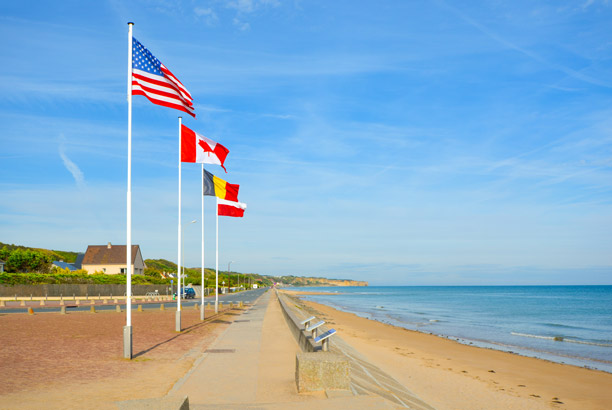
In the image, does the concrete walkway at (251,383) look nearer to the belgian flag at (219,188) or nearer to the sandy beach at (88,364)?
the sandy beach at (88,364)

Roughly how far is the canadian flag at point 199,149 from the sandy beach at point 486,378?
35.4 ft

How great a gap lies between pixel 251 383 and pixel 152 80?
9.08 metres

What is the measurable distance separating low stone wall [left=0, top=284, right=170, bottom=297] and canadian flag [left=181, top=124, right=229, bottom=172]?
48.2 m

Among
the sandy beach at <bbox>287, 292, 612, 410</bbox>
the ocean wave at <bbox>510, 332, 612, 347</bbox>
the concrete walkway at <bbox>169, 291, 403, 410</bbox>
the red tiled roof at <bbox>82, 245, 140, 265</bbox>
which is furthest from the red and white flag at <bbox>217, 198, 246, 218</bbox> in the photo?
the red tiled roof at <bbox>82, 245, 140, 265</bbox>

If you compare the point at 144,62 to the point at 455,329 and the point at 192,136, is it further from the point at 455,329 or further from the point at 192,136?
the point at 455,329

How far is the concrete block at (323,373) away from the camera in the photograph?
30.7 ft

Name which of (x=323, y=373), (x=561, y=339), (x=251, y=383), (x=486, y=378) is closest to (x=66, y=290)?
(x=561, y=339)

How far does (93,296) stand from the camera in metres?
69.2

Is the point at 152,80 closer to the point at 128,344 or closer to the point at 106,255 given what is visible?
the point at 128,344

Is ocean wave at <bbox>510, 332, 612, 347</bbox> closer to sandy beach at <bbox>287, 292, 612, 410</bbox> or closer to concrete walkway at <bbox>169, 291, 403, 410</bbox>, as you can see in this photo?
sandy beach at <bbox>287, 292, 612, 410</bbox>

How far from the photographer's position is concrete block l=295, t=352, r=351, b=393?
9.34m

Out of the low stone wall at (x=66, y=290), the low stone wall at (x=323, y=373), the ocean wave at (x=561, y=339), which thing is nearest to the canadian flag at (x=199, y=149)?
the low stone wall at (x=323, y=373)

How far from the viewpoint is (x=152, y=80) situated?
50.1 ft

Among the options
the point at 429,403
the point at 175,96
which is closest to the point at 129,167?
the point at 175,96
